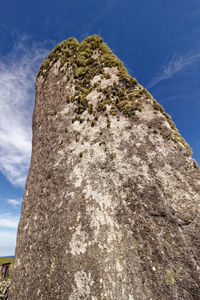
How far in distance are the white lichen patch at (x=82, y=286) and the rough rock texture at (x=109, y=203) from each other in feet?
0.06

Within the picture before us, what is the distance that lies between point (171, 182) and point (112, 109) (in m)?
3.02

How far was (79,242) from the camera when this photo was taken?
4.20 m

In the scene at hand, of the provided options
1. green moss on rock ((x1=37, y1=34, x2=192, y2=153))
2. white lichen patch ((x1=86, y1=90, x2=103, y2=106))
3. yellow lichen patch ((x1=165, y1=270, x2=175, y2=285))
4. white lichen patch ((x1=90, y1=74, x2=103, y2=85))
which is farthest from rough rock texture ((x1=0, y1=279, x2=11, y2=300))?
white lichen patch ((x1=90, y1=74, x2=103, y2=85))

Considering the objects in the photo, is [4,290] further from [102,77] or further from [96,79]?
[102,77]

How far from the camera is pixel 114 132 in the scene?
17.8ft

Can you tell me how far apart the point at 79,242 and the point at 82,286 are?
848 millimetres

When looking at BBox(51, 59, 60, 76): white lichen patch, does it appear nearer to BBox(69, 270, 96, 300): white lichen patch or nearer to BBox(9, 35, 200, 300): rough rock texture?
BBox(9, 35, 200, 300): rough rock texture

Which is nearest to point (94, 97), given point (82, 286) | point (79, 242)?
point (79, 242)

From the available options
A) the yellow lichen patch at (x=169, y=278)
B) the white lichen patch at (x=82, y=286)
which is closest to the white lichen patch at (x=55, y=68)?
the white lichen patch at (x=82, y=286)

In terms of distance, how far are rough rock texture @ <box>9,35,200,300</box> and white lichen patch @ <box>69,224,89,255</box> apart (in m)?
0.02

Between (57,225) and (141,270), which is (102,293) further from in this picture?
(57,225)

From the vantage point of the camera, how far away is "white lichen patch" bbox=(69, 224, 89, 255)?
4102 millimetres

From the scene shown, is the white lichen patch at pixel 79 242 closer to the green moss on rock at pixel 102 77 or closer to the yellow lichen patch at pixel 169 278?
the yellow lichen patch at pixel 169 278

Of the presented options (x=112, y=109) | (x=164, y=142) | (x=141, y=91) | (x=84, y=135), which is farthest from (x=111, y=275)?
(x=141, y=91)
